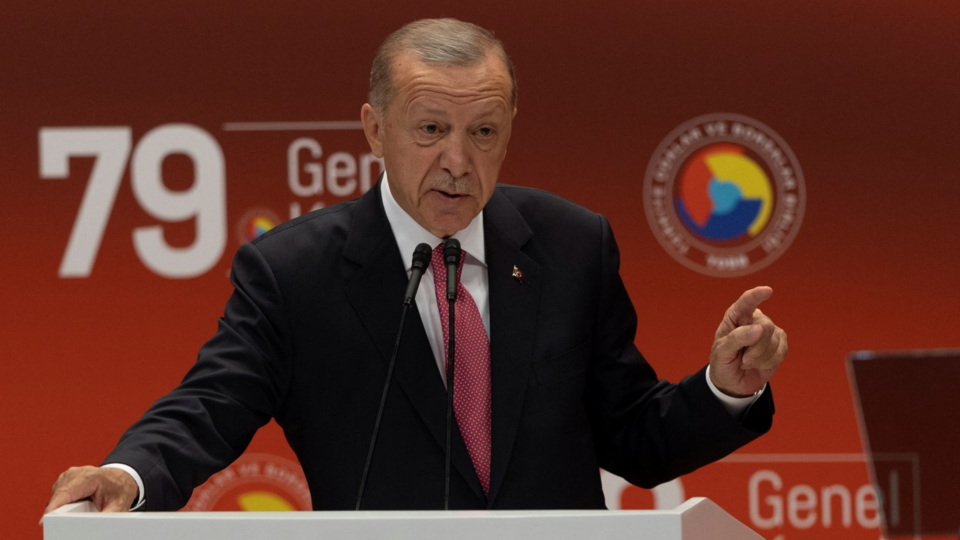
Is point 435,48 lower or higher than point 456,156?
higher

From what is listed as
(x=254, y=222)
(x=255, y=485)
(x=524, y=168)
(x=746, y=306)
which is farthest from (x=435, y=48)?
(x=255, y=485)

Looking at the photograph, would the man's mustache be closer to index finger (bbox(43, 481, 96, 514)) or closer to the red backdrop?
index finger (bbox(43, 481, 96, 514))

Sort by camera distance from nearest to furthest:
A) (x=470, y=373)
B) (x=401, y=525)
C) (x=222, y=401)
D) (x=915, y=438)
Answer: (x=401, y=525) → (x=222, y=401) → (x=470, y=373) → (x=915, y=438)

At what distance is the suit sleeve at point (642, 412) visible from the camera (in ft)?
7.56

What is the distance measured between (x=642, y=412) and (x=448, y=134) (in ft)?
2.15

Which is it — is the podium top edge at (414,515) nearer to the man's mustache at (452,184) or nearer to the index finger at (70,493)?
the index finger at (70,493)

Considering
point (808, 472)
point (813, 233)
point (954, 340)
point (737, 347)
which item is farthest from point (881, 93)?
point (737, 347)

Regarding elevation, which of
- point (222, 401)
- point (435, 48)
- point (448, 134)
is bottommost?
point (222, 401)

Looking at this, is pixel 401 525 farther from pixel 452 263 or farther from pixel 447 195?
pixel 447 195

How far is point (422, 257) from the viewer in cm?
208

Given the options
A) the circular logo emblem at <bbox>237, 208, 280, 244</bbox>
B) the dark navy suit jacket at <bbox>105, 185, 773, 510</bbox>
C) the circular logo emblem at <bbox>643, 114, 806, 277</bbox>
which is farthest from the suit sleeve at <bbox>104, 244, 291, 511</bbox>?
the circular logo emblem at <bbox>643, 114, 806, 277</bbox>

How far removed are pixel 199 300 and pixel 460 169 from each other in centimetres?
195

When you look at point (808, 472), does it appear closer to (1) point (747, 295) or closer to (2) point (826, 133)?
(2) point (826, 133)

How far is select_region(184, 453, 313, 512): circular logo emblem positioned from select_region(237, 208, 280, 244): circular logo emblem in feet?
2.30
